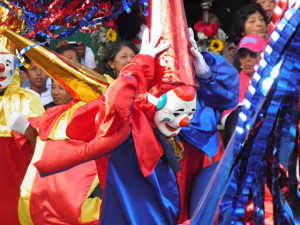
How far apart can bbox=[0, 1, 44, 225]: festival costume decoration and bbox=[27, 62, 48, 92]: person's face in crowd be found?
65cm

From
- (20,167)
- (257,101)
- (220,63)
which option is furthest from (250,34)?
(257,101)

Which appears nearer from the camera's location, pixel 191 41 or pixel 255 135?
pixel 255 135

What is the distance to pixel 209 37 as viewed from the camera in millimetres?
4551

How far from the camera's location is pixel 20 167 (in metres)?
4.07

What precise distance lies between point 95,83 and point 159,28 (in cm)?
83

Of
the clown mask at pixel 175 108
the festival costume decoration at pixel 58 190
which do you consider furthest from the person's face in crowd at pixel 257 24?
the clown mask at pixel 175 108

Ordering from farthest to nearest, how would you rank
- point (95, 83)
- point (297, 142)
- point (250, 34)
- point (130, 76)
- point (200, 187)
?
1. point (250, 34)
2. point (95, 83)
3. point (200, 187)
4. point (130, 76)
5. point (297, 142)

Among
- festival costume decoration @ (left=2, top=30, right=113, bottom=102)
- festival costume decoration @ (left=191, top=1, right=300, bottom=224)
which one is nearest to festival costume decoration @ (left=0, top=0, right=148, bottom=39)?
festival costume decoration @ (left=2, top=30, right=113, bottom=102)

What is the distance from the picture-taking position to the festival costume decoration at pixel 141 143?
8.28ft

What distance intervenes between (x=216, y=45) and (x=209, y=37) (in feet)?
0.30

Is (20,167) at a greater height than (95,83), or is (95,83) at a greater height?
(95,83)

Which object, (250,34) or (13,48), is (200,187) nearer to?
(250,34)

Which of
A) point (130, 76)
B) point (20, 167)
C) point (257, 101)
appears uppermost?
point (257, 101)

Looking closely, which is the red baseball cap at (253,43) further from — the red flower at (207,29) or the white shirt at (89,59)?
the white shirt at (89,59)
